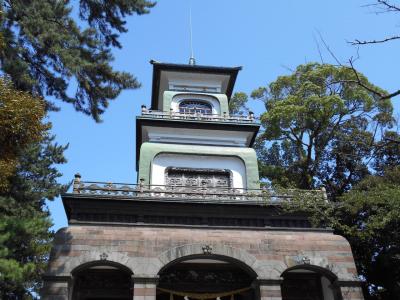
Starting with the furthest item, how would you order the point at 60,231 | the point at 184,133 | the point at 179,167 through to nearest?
the point at 184,133, the point at 179,167, the point at 60,231

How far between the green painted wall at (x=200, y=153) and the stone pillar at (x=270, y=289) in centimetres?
496

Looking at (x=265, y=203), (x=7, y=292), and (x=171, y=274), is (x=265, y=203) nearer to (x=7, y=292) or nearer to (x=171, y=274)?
(x=171, y=274)

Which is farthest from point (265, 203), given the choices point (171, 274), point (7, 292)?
point (7, 292)

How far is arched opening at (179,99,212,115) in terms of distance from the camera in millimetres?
21514

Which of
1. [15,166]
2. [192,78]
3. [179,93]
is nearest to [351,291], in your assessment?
[15,166]

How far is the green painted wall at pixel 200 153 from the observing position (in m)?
18.0

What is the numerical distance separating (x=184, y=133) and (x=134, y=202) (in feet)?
19.2

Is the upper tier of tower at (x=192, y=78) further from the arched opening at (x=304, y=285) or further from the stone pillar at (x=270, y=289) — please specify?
the stone pillar at (x=270, y=289)

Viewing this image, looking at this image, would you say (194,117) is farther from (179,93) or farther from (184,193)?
(184,193)

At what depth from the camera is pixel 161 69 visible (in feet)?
73.4

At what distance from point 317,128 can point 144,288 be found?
17.3 meters

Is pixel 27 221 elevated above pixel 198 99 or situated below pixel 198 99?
below

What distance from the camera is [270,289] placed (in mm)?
13586

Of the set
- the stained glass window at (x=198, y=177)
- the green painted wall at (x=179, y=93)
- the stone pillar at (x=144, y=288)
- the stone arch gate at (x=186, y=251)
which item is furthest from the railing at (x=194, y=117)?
the stone pillar at (x=144, y=288)
